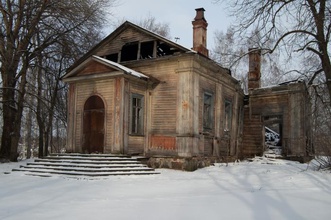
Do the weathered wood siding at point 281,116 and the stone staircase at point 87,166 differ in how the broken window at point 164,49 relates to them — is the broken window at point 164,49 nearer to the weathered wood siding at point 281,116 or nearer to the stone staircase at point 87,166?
the stone staircase at point 87,166

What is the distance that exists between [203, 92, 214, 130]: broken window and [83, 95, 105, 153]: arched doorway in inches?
173

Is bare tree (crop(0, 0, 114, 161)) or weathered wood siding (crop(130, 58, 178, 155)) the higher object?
bare tree (crop(0, 0, 114, 161))

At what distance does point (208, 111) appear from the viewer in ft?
51.9

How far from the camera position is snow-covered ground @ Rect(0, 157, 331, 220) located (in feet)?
19.0

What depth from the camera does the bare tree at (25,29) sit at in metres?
16.7

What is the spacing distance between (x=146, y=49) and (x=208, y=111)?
4.09 m

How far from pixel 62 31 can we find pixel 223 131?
31.3 feet

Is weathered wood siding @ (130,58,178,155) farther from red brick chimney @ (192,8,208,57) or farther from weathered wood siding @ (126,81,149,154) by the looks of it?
red brick chimney @ (192,8,208,57)

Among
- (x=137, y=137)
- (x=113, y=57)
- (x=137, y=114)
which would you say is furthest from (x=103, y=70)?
(x=113, y=57)

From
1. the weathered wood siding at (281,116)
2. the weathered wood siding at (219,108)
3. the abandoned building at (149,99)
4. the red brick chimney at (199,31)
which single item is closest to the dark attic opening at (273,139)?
the weathered wood siding at (281,116)

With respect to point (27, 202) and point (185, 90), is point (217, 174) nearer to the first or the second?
point (185, 90)

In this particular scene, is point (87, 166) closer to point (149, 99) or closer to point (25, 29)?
point (149, 99)

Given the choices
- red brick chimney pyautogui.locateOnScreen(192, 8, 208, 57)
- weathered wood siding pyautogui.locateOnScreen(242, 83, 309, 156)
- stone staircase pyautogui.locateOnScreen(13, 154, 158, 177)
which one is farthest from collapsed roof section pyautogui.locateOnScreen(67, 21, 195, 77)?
weathered wood siding pyautogui.locateOnScreen(242, 83, 309, 156)

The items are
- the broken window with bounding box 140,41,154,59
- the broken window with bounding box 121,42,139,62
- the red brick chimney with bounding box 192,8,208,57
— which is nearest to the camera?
the broken window with bounding box 140,41,154,59
